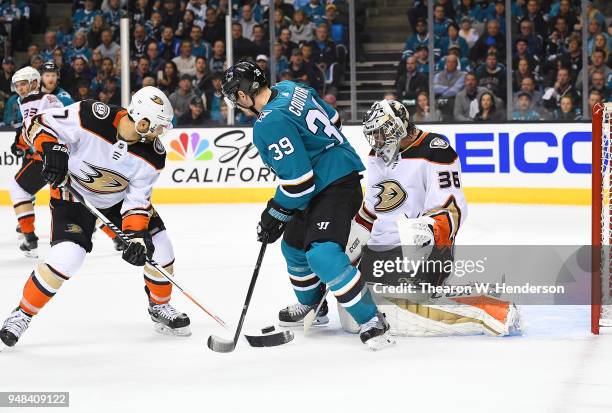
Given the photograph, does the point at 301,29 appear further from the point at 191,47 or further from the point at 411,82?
the point at 411,82

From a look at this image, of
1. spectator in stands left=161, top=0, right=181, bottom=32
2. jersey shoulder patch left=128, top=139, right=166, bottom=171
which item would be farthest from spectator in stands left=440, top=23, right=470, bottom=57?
jersey shoulder patch left=128, top=139, right=166, bottom=171

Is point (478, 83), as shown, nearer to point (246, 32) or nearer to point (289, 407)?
point (246, 32)

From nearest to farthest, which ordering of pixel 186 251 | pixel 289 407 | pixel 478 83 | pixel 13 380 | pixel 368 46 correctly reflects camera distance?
pixel 289 407
pixel 13 380
pixel 186 251
pixel 478 83
pixel 368 46

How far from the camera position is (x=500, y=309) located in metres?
4.07

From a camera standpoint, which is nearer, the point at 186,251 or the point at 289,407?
the point at 289,407

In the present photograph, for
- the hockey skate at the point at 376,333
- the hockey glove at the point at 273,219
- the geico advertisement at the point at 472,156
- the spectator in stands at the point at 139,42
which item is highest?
the spectator in stands at the point at 139,42

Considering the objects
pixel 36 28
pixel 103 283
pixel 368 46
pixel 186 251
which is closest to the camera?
pixel 103 283

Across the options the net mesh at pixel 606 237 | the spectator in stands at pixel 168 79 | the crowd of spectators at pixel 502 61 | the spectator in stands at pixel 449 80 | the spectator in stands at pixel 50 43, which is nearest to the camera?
the net mesh at pixel 606 237

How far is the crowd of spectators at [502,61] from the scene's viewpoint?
29.7 feet

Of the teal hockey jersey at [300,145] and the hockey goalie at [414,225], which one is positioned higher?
the teal hockey jersey at [300,145]

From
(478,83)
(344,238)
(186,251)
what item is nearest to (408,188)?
(344,238)

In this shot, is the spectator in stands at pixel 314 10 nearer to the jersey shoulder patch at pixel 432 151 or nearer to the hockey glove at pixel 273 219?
the jersey shoulder patch at pixel 432 151

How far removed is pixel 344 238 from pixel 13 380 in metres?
1.24

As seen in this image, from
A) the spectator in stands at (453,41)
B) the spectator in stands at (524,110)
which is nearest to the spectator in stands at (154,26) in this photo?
the spectator in stands at (453,41)
